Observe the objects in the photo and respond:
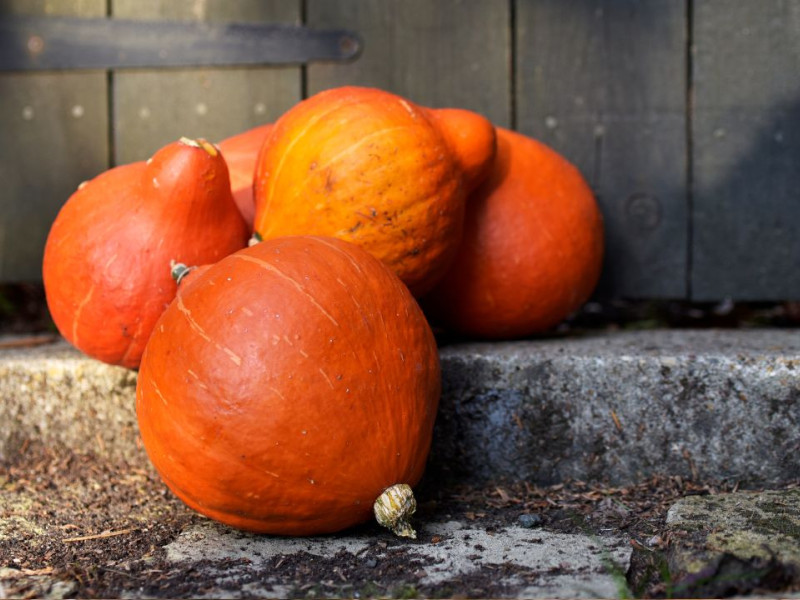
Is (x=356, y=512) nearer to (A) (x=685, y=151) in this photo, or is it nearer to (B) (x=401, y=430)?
(B) (x=401, y=430)

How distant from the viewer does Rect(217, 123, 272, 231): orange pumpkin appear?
2.14 meters

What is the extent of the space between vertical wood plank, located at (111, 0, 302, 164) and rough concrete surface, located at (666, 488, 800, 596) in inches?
70.4

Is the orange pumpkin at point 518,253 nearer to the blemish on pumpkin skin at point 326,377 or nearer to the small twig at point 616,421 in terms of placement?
the small twig at point 616,421

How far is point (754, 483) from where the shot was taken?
1.82 m

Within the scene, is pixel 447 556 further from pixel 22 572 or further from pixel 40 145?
pixel 40 145

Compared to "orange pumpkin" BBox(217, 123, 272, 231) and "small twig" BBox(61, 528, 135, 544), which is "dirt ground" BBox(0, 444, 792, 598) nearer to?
"small twig" BBox(61, 528, 135, 544)

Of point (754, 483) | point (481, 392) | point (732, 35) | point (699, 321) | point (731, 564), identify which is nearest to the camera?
point (731, 564)

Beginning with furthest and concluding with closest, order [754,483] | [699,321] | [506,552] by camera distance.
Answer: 1. [699,321]
2. [754,483]
3. [506,552]

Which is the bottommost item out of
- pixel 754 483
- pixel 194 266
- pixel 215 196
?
pixel 754 483

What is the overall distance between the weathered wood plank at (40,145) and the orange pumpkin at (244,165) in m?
0.69

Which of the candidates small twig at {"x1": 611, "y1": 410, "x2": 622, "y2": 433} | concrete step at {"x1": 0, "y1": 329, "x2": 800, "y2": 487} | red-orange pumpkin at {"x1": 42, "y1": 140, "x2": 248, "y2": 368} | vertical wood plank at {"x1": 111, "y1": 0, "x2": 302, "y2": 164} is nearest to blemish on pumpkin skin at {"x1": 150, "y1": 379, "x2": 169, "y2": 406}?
red-orange pumpkin at {"x1": 42, "y1": 140, "x2": 248, "y2": 368}

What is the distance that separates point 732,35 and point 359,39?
1146 millimetres

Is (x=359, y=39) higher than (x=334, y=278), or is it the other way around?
(x=359, y=39)

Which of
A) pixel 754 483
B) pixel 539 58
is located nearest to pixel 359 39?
pixel 539 58
